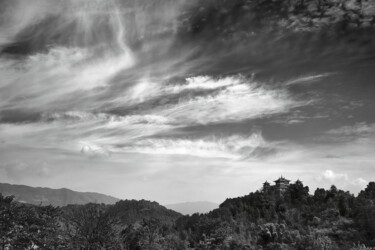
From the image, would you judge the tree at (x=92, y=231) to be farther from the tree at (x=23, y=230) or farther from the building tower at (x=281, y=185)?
the building tower at (x=281, y=185)

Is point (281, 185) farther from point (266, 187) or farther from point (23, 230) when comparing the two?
point (23, 230)

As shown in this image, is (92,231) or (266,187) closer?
(92,231)

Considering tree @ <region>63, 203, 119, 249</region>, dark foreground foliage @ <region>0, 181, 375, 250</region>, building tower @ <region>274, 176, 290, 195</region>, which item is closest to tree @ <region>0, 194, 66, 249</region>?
dark foreground foliage @ <region>0, 181, 375, 250</region>

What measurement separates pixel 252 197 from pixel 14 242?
366 feet

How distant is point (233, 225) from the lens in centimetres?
10369

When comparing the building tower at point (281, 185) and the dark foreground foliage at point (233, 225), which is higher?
the building tower at point (281, 185)

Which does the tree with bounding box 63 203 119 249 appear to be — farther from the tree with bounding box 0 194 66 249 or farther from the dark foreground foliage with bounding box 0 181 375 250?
the tree with bounding box 0 194 66 249

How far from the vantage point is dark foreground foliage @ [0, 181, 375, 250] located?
4494 cm

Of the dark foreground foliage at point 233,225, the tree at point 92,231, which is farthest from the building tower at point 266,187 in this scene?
the tree at point 92,231

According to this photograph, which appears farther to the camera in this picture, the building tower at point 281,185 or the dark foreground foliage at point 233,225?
the building tower at point 281,185

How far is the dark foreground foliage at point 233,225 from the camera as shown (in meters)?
44.9

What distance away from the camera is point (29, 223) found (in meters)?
60.3

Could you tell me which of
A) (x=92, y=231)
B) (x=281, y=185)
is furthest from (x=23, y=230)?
(x=281, y=185)

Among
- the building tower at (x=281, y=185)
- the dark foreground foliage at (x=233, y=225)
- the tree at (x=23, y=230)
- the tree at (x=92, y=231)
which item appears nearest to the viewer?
the tree at (x=92, y=231)
